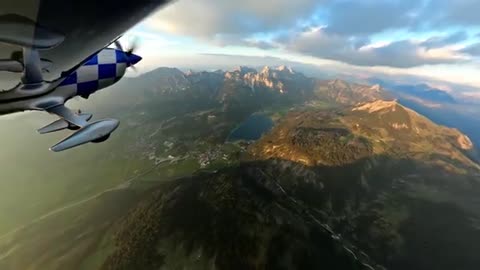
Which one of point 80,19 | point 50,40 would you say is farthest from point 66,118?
point 80,19

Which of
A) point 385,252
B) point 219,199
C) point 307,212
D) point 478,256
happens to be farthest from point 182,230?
point 478,256

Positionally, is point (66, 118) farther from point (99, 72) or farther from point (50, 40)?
point (50, 40)

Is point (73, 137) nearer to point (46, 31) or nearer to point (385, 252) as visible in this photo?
point (46, 31)

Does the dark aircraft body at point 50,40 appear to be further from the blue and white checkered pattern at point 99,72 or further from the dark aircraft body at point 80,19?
the blue and white checkered pattern at point 99,72

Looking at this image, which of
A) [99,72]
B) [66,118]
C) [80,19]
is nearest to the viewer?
[80,19]

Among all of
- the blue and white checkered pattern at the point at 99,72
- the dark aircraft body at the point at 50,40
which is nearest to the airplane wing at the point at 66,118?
the dark aircraft body at the point at 50,40

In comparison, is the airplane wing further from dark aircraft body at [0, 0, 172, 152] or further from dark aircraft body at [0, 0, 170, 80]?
dark aircraft body at [0, 0, 170, 80]

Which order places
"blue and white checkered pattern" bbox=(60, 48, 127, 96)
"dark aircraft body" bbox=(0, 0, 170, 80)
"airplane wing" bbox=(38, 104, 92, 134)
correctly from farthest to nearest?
1. "blue and white checkered pattern" bbox=(60, 48, 127, 96)
2. "airplane wing" bbox=(38, 104, 92, 134)
3. "dark aircraft body" bbox=(0, 0, 170, 80)

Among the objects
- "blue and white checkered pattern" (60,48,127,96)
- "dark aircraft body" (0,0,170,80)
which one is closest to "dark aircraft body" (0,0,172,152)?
"dark aircraft body" (0,0,170,80)

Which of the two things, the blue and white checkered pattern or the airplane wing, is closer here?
the airplane wing
